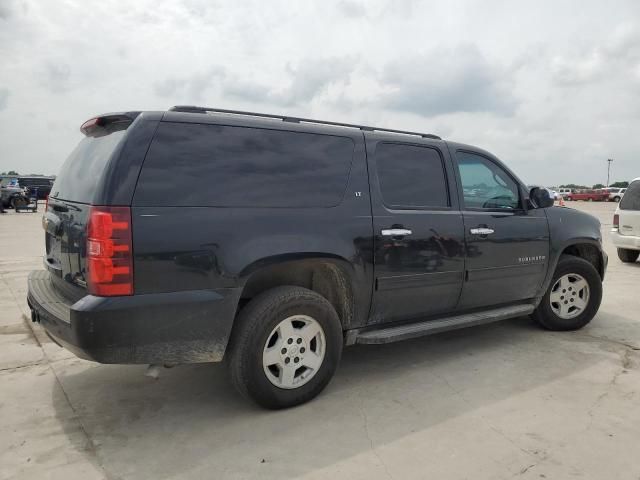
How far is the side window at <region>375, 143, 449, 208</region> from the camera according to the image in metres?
3.82

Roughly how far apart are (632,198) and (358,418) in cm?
866

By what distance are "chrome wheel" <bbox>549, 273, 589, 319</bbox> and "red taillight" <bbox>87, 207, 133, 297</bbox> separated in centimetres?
414

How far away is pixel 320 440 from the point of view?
2.92 meters

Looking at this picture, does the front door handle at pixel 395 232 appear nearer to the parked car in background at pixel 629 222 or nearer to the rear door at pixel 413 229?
the rear door at pixel 413 229

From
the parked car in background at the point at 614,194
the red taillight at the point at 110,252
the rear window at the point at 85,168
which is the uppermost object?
the parked car in background at the point at 614,194

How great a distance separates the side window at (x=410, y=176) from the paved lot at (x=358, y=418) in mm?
1359

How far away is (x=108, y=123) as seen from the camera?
3.20m

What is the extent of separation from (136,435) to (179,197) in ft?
4.72

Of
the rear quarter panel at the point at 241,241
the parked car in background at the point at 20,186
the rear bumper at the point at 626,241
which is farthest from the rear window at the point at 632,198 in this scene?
the parked car in background at the point at 20,186

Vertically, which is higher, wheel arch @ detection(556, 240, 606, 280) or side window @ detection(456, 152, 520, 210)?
side window @ detection(456, 152, 520, 210)

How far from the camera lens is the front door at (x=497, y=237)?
4242 mm

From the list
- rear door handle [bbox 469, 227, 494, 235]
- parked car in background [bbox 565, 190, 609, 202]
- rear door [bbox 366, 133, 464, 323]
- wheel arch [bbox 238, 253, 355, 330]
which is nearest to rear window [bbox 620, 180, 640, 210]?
rear door handle [bbox 469, 227, 494, 235]

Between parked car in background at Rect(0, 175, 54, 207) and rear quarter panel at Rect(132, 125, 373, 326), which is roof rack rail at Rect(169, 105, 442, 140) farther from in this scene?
parked car in background at Rect(0, 175, 54, 207)

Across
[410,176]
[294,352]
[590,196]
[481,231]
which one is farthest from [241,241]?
[590,196]
